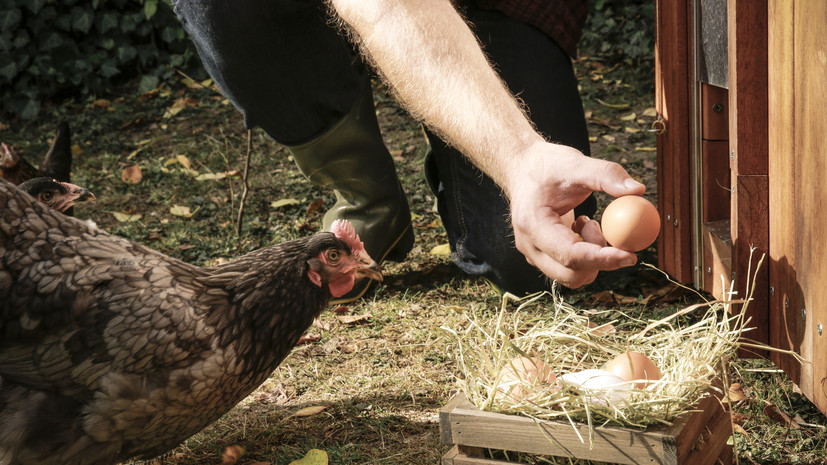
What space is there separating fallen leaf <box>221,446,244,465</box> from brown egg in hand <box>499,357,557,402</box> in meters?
0.79

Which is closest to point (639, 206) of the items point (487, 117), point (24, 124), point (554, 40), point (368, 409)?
point (487, 117)

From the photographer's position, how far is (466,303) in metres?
2.92

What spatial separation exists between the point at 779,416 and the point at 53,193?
2456 mm

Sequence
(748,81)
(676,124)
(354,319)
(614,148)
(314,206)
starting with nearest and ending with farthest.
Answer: (748,81)
(676,124)
(354,319)
(314,206)
(614,148)

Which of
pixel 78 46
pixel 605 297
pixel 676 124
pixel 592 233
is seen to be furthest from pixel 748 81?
pixel 78 46

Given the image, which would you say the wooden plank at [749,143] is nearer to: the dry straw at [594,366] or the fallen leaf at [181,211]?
the dry straw at [594,366]

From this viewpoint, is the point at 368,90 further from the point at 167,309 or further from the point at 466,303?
the point at 167,309

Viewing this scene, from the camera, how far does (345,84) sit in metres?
3.02

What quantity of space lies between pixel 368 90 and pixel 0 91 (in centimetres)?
475

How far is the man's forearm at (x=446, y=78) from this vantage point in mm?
Answer: 1727

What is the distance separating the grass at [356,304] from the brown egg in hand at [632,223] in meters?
0.35

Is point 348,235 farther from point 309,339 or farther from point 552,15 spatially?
point 552,15

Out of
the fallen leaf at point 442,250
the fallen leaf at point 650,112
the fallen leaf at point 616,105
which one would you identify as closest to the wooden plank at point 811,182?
the fallen leaf at point 442,250

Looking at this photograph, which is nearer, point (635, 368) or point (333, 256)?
point (635, 368)
